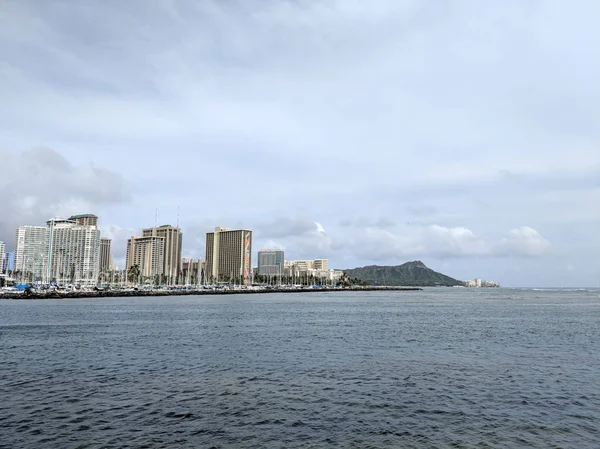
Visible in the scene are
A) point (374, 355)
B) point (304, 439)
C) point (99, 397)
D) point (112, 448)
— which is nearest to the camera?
point (112, 448)

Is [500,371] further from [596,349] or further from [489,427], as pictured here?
[596,349]

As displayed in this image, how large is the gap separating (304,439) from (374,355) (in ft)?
73.5

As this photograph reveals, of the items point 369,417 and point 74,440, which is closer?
point 74,440

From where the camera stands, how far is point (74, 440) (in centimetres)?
1977

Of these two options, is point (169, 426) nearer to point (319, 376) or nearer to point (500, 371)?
point (319, 376)

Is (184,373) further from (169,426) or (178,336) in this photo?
(178,336)

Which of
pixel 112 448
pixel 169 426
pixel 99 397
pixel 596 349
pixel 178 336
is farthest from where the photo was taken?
pixel 178 336

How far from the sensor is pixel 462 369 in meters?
35.5

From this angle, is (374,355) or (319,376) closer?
(319,376)

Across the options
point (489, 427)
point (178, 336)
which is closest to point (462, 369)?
point (489, 427)

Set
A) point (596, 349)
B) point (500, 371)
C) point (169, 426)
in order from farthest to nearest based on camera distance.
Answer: point (596, 349)
point (500, 371)
point (169, 426)

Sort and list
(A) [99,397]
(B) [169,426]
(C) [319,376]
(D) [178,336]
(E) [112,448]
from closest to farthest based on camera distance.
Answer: (E) [112,448], (B) [169,426], (A) [99,397], (C) [319,376], (D) [178,336]

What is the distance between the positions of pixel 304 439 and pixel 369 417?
4.47 meters

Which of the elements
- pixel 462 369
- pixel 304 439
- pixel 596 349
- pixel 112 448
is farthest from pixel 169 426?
pixel 596 349
